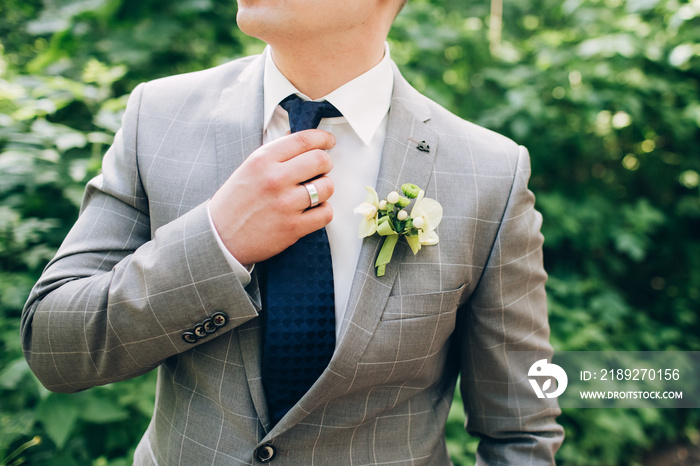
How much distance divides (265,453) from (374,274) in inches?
18.9

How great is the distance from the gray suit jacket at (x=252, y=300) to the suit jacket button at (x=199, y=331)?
2cm

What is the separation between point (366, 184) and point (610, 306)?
9.35 feet

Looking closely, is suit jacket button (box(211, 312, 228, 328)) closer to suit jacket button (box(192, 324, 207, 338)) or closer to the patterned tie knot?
suit jacket button (box(192, 324, 207, 338))

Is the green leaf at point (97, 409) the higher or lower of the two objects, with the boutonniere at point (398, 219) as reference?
lower

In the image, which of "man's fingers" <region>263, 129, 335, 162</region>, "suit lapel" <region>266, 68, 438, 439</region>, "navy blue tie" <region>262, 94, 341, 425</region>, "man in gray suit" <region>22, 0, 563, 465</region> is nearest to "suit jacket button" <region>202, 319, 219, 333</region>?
"man in gray suit" <region>22, 0, 563, 465</region>

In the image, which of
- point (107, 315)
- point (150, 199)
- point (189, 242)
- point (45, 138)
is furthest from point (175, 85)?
point (45, 138)

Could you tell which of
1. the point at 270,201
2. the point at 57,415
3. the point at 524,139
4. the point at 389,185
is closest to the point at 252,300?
the point at 270,201

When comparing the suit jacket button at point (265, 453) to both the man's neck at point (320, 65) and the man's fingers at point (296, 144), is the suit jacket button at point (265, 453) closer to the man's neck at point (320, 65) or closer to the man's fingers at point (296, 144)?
the man's fingers at point (296, 144)

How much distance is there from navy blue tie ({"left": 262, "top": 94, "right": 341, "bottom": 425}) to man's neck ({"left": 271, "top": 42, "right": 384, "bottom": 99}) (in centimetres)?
14

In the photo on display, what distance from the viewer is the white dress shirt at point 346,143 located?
49.0 inches

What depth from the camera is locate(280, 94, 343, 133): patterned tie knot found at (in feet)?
3.95

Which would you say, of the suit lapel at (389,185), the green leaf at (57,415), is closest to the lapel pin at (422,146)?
the suit lapel at (389,185)

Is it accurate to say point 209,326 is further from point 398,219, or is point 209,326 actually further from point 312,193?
point 398,219

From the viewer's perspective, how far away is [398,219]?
3.76 feet
